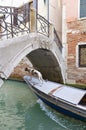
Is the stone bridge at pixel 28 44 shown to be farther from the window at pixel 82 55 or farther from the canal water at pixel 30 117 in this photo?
the canal water at pixel 30 117

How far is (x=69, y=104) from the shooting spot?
4953 millimetres

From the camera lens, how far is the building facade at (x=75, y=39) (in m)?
8.26

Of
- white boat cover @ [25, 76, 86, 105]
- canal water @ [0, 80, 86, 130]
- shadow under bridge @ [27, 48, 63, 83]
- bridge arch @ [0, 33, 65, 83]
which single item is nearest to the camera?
bridge arch @ [0, 33, 65, 83]

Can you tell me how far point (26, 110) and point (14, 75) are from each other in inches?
185

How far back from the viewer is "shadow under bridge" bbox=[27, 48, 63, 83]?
299 inches

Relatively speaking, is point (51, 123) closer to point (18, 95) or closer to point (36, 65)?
point (18, 95)

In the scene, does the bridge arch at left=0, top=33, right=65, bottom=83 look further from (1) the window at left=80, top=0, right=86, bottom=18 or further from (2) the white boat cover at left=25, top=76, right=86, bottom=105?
(1) the window at left=80, top=0, right=86, bottom=18

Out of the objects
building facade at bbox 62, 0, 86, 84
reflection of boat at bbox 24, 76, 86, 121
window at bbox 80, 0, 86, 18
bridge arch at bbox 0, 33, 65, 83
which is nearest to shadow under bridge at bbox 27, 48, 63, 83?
bridge arch at bbox 0, 33, 65, 83

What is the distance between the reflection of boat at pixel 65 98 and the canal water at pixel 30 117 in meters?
0.19

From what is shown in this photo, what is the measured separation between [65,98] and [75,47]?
11.3ft

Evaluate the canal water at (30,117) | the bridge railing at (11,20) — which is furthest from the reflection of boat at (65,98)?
the bridge railing at (11,20)

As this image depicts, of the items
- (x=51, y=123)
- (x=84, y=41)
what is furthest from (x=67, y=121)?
(x=84, y=41)

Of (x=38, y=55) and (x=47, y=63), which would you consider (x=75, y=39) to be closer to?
(x=47, y=63)

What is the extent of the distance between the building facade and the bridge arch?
36 centimetres
